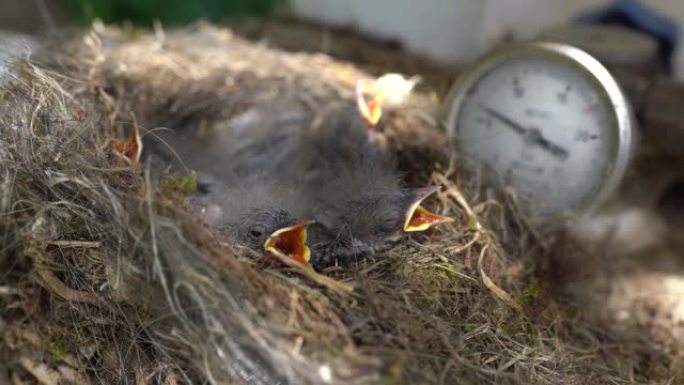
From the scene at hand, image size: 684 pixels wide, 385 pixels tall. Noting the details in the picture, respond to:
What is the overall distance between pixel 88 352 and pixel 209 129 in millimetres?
635

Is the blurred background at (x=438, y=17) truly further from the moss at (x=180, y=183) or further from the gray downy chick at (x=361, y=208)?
the moss at (x=180, y=183)

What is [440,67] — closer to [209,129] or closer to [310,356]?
[209,129]

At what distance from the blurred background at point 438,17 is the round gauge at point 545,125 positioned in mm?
723

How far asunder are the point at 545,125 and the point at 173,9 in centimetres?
167

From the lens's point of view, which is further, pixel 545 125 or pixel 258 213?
pixel 545 125

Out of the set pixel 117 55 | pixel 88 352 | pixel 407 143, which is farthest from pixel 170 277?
pixel 117 55

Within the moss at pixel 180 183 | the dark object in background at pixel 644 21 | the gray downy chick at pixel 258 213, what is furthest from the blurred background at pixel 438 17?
the moss at pixel 180 183

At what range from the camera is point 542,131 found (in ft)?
4.13

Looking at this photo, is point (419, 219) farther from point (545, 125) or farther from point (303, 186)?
point (545, 125)

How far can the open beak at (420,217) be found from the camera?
0.96m

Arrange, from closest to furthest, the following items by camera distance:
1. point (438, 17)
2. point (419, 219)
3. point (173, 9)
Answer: point (419, 219) → point (438, 17) → point (173, 9)

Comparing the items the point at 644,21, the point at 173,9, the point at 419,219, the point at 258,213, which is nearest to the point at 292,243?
the point at 258,213

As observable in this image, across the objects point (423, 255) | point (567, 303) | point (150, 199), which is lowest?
point (567, 303)

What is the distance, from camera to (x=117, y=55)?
1.49m
